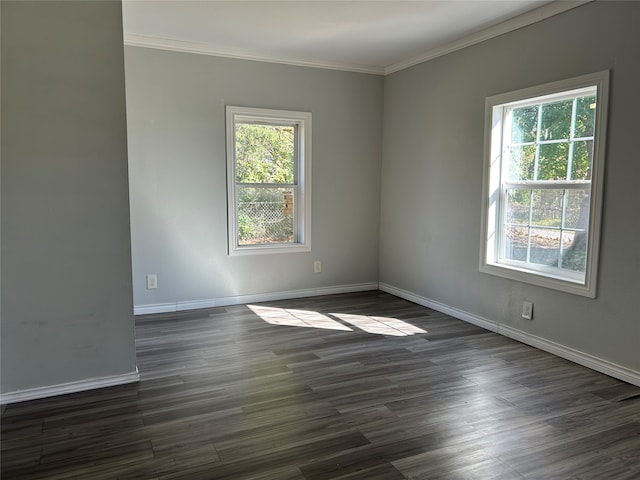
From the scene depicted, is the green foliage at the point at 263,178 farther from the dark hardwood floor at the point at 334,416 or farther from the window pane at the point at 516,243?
the window pane at the point at 516,243

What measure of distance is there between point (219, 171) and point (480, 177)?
2468 mm

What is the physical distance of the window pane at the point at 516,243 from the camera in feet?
12.5

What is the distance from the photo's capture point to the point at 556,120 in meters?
3.47

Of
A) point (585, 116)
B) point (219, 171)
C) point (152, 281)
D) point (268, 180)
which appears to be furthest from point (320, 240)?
point (585, 116)

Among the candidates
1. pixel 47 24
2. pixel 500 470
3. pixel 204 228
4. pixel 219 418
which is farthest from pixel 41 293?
pixel 500 470

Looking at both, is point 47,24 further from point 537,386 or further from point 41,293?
point 537,386

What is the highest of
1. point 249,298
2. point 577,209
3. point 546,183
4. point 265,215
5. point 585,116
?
point 585,116

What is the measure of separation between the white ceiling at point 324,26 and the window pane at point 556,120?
2.14 feet

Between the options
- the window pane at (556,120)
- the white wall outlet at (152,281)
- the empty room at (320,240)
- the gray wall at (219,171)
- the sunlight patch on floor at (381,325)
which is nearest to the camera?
the empty room at (320,240)

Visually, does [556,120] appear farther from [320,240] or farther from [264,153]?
[264,153]

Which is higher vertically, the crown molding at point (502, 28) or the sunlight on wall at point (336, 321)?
the crown molding at point (502, 28)

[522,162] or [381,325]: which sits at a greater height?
[522,162]

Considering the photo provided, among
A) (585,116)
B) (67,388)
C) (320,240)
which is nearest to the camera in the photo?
(67,388)

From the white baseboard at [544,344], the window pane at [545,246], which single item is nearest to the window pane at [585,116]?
the window pane at [545,246]
